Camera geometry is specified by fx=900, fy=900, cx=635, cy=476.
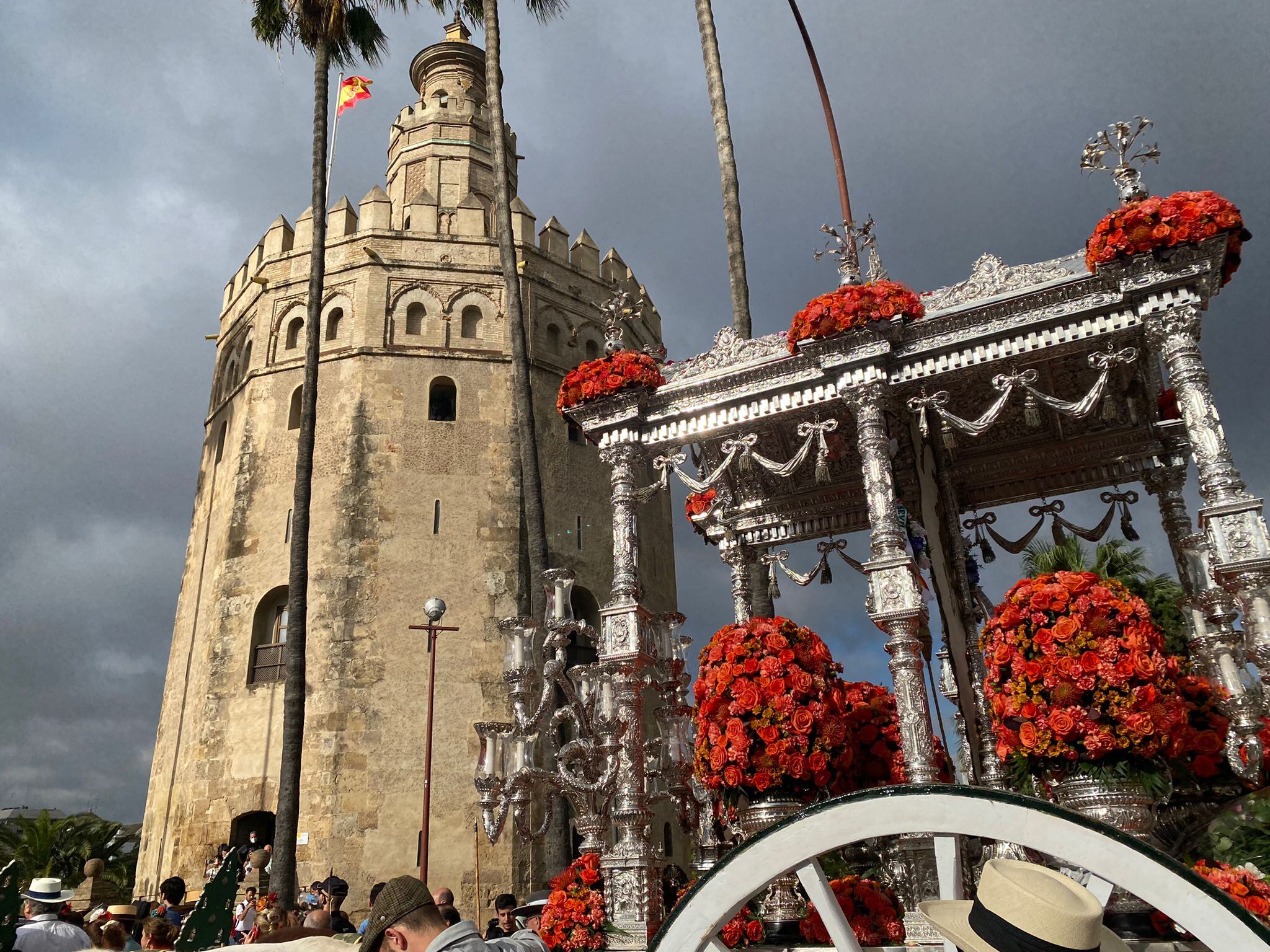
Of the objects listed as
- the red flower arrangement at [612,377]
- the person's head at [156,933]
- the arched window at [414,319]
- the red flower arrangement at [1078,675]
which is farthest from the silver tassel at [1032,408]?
the arched window at [414,319]

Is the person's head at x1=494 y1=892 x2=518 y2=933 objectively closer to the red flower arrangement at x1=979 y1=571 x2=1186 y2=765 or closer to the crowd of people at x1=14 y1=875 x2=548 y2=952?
the crowd of people at x1=14 y1=875 x2=548 y2=952

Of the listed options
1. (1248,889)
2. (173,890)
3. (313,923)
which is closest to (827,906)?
(1248,889)

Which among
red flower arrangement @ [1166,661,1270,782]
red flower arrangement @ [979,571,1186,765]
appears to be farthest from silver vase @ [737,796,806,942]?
red flower arrangement @ [1166,661,1270,782]

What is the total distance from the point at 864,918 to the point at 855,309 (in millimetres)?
4998

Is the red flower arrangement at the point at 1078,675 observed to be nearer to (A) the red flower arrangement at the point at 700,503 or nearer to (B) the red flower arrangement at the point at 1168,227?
(B) the red flower arrangement at the point at 1168,227

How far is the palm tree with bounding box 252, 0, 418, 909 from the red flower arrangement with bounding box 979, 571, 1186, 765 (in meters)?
11.9

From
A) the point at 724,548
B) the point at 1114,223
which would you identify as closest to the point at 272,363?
the point at 724,548

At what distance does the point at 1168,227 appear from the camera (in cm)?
710

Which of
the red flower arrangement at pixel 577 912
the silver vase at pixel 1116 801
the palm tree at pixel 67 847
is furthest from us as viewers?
the palm tree at pixel 67 847

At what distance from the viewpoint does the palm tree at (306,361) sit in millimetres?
14898

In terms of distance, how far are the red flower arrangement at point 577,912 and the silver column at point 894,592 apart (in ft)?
9.06

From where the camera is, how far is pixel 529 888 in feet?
62.1

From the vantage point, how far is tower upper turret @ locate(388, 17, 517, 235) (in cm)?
2706

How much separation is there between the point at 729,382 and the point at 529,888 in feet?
46.7
